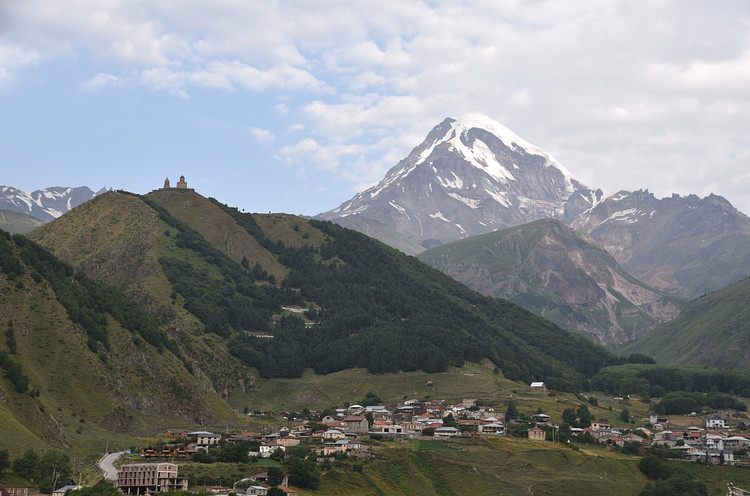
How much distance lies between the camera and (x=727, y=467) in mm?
192000

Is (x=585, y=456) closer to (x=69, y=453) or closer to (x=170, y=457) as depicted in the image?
(x=170, y=457)

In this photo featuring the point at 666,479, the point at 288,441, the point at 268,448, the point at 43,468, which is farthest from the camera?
the point at 666,479

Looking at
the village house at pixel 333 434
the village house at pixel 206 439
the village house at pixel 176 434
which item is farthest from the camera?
the village house at pixel 176 434

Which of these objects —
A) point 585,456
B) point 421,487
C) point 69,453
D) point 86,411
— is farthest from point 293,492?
point 585,456

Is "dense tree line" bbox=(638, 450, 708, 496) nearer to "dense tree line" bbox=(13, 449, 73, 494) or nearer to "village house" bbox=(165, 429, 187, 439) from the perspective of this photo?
"village house" bbox=(165, 429, 187, 439)

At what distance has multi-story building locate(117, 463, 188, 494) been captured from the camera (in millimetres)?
131375

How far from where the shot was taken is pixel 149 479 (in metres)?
132

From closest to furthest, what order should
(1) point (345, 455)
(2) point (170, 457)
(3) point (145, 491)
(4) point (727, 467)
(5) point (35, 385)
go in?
(3) point (145, 491)
(2) point (170, 457)
(1) point (345, 455)
(5) point (35, 385)
(4) point (727, 467)

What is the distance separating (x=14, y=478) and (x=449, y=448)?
8789 centimetres

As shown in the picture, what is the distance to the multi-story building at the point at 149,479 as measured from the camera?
131375 mm

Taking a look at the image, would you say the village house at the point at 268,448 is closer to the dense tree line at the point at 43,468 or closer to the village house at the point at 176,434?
the village house at the point at 176,434

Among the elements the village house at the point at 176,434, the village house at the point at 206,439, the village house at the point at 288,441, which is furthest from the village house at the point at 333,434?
the village house at the point at 176,434

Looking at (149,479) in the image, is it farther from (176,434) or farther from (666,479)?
(666,479)

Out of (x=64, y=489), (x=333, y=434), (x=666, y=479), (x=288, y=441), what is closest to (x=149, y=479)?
(x=64, y=489)
